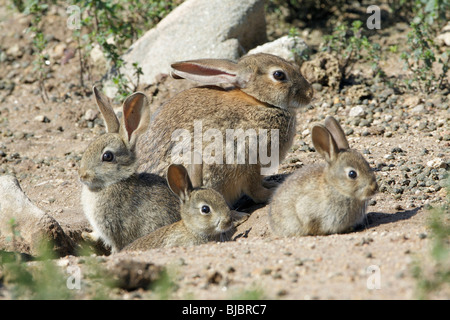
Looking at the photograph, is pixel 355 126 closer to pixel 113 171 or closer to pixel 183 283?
pixel 113 171

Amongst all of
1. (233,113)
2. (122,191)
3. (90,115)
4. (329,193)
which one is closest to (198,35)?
(90,115)

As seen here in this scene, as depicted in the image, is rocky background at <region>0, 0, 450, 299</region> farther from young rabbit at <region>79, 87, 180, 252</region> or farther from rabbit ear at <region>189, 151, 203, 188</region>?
rabbit ear at <region>189, 151, 203, 188</region>

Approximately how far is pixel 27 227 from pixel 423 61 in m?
6.21

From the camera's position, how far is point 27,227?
663cm

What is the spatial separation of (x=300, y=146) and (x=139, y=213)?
298 cm

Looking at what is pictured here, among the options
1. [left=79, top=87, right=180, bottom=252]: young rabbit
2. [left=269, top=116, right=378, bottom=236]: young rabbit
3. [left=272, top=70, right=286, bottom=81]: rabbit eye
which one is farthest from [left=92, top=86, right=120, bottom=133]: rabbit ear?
[left=269, top=116, right=378, bottom=236]: young rabbit

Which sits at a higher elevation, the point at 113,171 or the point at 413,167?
the point at 113,171

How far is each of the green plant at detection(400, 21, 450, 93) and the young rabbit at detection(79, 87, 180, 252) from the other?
4.49m

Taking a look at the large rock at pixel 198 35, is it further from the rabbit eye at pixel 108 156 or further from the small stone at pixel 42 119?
the rabbit eye at pixel 108 156

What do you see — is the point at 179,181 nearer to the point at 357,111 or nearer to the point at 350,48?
the point at 357,111

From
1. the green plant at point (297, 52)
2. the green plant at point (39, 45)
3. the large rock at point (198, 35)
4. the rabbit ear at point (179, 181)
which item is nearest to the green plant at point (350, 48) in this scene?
the green plant at point (297, 52)

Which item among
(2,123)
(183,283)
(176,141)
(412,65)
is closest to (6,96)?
(2,123)

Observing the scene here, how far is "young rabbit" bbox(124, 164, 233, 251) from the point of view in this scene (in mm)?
6250

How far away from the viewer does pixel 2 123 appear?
1059 cm
